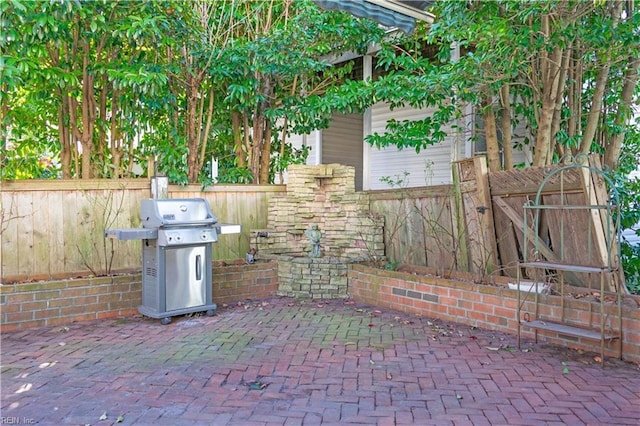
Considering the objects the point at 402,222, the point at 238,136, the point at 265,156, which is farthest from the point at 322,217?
the point at 238,136

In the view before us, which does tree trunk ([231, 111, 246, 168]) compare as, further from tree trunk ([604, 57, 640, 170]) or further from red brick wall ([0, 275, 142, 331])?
tree trunk ([604, 57, 640, 170])

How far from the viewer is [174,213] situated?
5051 mm

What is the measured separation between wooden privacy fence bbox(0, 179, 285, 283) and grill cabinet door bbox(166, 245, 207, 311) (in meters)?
1.01

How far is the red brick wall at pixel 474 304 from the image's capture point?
13.0 feet

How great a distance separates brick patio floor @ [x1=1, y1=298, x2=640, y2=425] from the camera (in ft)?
9.68

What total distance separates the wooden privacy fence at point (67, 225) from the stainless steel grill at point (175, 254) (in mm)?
690

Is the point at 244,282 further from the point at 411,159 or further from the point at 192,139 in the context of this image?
the point at 411,159

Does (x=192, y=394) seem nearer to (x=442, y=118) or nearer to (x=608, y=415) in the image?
(x=608, y=415)

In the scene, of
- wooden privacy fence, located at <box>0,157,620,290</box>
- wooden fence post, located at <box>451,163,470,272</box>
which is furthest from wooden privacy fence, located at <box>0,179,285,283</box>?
wooden fence post, located at <box>451,163,470,272</box>

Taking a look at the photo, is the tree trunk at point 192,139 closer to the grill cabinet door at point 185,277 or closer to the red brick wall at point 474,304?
the grill cabinet door at point 185,277

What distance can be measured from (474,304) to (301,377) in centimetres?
219

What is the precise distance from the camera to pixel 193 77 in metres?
6.41

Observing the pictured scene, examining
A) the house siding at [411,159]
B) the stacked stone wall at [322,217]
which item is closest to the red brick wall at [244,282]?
the stacked stone wall at [322,217]

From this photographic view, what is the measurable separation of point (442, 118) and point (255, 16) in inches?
118
